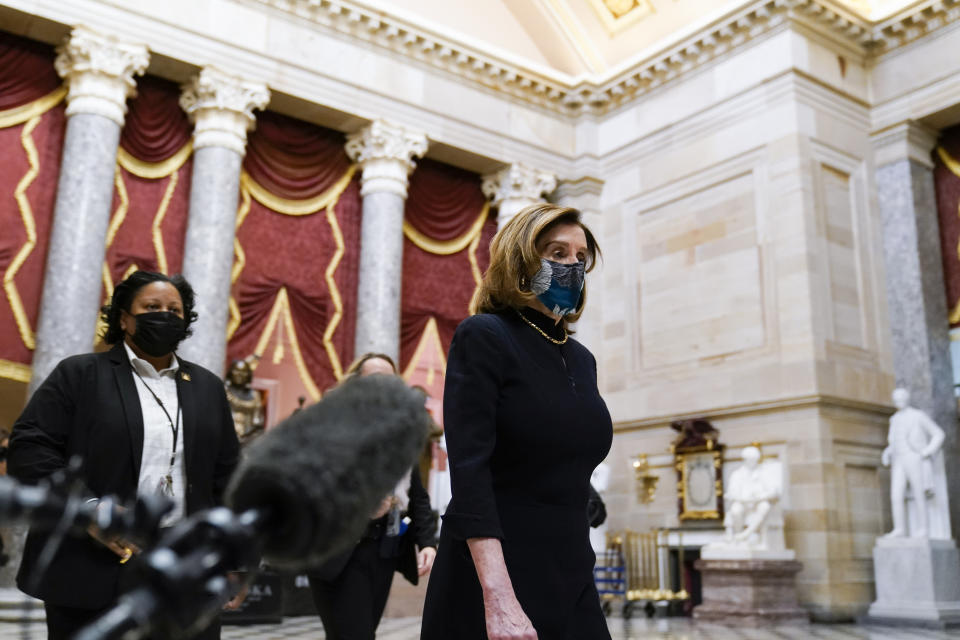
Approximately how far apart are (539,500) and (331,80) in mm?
11927

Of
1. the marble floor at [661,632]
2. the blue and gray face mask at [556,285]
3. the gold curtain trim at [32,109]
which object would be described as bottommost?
the marble floor at [661,632]

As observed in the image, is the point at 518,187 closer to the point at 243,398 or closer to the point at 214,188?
the point at 214,188

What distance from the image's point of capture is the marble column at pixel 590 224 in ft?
48.6

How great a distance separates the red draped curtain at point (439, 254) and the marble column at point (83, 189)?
4601 millimetres

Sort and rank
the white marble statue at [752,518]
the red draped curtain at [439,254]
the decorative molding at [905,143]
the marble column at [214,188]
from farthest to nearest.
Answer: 1. the red draped curtain at [439,254]
2. the decorative molding at [905,143]
3. the marble column at [214,188]
4. the white marble statue at [752,518]

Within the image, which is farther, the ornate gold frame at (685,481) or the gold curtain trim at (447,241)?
the gold curtain trim at (447,241)

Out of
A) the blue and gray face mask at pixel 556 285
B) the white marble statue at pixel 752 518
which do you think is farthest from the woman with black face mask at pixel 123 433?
the white marble statue at pixel 752 518

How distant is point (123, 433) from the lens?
2678mm

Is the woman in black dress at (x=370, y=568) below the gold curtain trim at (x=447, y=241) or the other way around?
below

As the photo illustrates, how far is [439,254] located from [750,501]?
20.6ft

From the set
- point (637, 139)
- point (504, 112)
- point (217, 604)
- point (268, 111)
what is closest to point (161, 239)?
point (268, 111)

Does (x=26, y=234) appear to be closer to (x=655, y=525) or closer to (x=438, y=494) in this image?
(x=438, y=494)

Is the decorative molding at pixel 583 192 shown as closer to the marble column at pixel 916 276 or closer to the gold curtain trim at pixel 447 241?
the gold curtain trim at pixel 447 241

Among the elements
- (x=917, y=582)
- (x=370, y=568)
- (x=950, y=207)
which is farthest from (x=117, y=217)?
(x=950, y=207)
